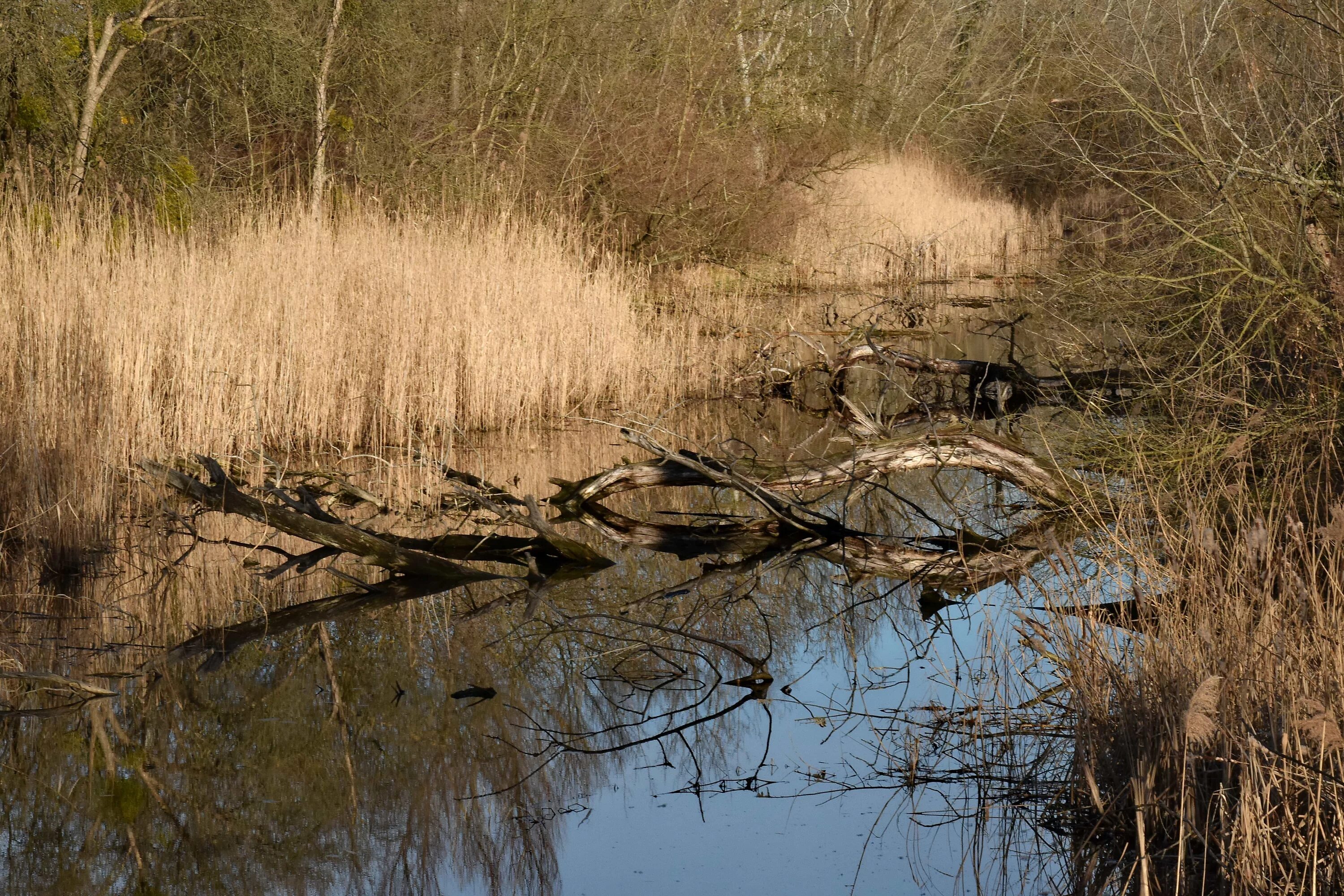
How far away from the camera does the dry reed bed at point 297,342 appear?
19.0 feet

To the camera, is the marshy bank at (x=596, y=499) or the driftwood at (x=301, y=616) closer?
the marshy bank at (x=596, y=499)

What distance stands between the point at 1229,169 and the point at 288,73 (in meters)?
9.30

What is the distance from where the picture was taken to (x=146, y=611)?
15.5 feet

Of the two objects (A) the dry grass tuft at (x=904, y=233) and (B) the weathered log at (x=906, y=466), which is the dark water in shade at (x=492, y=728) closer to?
(B) the weathered log at (x=906, y=466)

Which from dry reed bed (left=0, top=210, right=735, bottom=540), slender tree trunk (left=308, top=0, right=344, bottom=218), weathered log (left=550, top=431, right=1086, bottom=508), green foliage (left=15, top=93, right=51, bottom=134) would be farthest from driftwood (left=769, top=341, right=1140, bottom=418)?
green foliage (left=15, top=93, right=51, bottom=134)

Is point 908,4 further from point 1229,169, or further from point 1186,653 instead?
point 1186,653

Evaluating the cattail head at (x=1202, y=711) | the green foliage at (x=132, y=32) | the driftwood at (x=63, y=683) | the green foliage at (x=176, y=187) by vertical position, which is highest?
the green foliage at (x=132, y=32)

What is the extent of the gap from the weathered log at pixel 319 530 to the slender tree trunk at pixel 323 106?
6.69 meters

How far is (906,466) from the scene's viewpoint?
19.4 feet

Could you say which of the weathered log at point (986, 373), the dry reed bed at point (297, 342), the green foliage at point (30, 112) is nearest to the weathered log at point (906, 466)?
the weathered log at point (986, 373)

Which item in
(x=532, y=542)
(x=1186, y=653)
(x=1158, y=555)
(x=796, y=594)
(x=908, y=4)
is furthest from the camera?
(x=908, y=4)

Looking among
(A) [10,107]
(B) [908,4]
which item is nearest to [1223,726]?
(A) [10,107]

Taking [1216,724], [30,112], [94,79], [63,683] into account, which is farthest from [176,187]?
[1216,724]

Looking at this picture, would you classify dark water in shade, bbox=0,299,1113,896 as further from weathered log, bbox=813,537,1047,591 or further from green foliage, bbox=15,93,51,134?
green foliage, bbox=15,93,51,134
